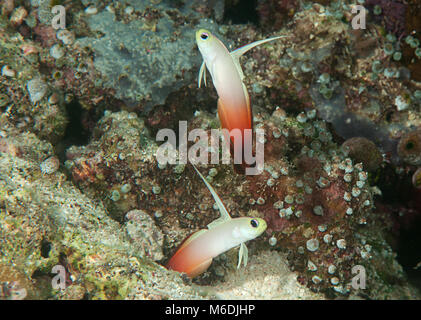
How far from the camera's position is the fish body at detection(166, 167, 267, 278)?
9.12 ft

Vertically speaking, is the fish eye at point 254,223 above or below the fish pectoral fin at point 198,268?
above

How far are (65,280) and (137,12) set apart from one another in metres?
3.53

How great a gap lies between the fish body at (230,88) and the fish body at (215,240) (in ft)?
1.82

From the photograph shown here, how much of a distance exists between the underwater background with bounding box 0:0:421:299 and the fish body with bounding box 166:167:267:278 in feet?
0.60

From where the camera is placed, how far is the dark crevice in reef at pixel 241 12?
4.94 meters

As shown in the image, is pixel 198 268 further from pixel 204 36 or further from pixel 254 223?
pixel 204 36

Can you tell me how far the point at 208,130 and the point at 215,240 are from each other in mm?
1240

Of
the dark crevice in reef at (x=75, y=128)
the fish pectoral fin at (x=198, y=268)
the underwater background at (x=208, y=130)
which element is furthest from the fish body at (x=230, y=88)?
the dark crevice in reef at (x=75, y=128)

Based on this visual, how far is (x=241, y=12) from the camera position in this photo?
5082mm

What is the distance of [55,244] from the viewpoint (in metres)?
2.68

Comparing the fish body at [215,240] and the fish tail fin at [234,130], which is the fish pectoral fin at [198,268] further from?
the fish tail fin at [234,130]

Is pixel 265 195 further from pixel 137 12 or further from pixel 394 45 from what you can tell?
pixel 137 12
